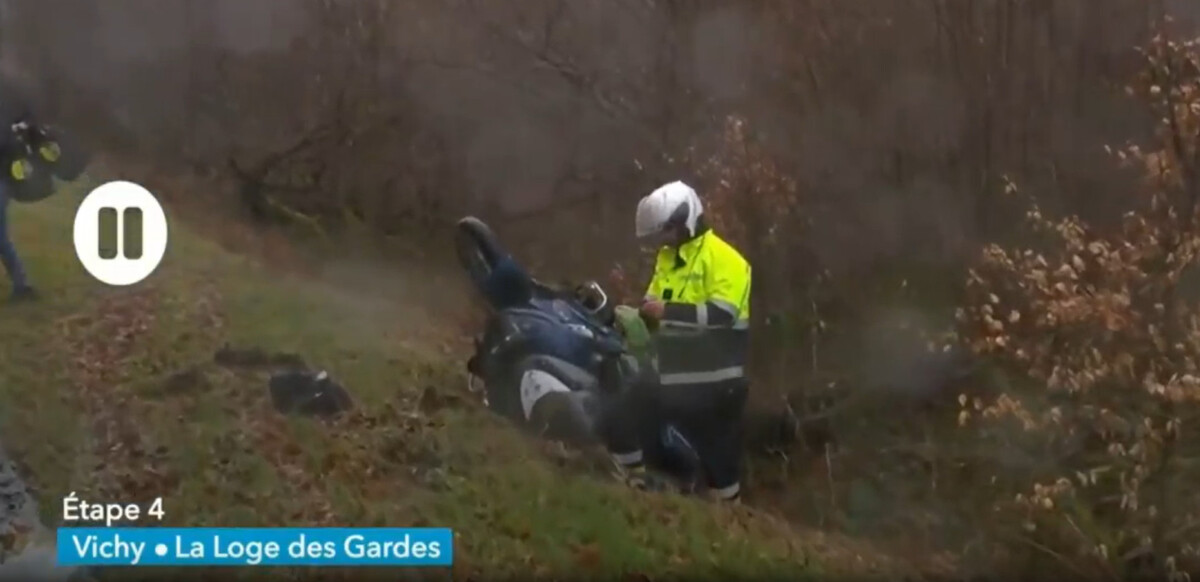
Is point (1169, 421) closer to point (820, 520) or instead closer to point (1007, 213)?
point (1007, 213)

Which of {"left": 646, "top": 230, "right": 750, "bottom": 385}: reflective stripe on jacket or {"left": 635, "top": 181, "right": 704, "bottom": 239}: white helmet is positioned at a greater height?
{"left": 635, "top": 181, "right": 704, "bottom": 239}: white helmet

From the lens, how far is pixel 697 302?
2.62m

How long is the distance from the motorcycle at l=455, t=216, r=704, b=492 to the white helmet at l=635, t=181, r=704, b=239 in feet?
0.66

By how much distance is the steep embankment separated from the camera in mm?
2600

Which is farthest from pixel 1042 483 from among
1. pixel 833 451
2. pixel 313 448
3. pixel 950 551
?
pixel 313 448

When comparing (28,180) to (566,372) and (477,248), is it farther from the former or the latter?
(566,372)

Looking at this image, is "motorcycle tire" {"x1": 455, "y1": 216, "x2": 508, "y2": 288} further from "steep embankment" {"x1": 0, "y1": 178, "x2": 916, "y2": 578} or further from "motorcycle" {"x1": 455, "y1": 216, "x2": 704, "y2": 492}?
"steep embankment" {"x1": 0, "y1": 178, "x2": 916, "y2": 578}

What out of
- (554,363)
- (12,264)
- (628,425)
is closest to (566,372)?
(554,363)

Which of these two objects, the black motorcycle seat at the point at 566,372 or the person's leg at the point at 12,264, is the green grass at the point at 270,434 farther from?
the black motorcycle seat at the point at 566,372

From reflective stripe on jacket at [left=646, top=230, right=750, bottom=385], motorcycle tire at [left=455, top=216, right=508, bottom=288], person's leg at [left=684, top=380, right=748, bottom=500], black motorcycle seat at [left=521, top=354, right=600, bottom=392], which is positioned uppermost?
motorcycle tire at [left=455, top=216, right=508, bottom=288]

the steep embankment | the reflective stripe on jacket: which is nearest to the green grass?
the steep embankment

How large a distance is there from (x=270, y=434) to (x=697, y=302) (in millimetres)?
1077
